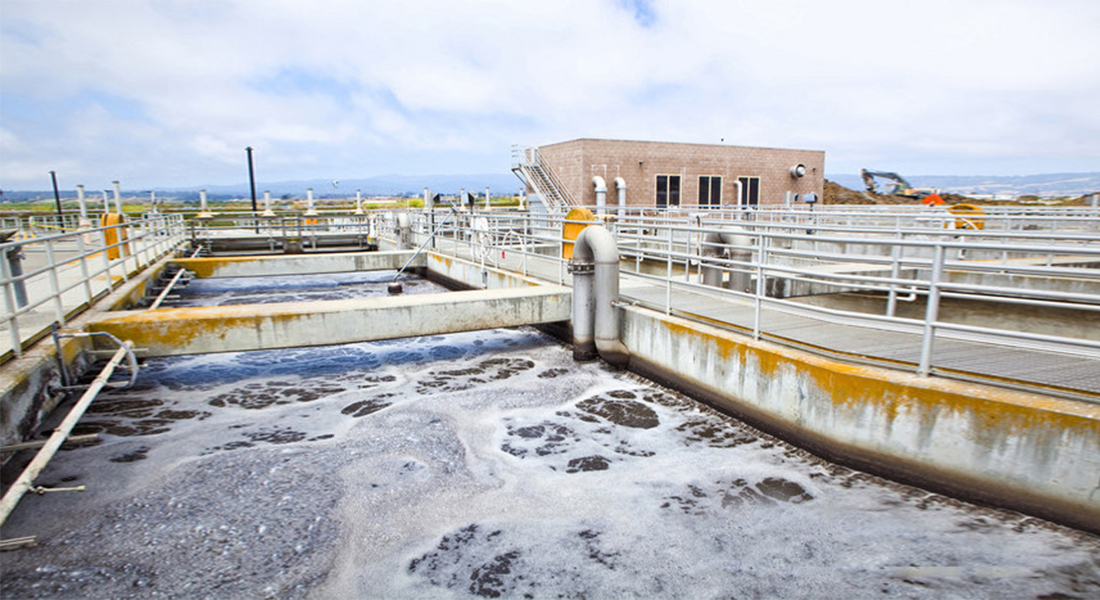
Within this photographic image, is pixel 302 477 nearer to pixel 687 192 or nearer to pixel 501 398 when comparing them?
pixel 501 398

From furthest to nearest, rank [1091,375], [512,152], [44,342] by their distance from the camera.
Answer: [512,152]
[44,342]
[1091,375]

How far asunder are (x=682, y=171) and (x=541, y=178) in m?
7.73

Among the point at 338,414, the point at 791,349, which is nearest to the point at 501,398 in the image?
the point at 338,414

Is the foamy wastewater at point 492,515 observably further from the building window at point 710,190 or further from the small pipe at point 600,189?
the building window at point 710,190

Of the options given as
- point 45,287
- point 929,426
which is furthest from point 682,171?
point 929,426

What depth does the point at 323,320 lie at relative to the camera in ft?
27.3

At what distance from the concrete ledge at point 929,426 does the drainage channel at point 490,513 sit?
0.57 ft

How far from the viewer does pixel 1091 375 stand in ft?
16.0

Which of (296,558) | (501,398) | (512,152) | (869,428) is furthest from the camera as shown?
(512,152)

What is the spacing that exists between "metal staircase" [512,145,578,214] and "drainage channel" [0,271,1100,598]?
80.2ft

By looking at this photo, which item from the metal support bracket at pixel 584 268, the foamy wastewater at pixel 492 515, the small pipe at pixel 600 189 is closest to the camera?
the foamy wastewater at pixel 492 515

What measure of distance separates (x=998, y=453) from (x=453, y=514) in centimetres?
427

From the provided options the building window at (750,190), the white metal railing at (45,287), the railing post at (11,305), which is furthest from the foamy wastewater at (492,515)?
the building window at (750,190)

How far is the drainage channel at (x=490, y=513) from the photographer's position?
4117 mm
